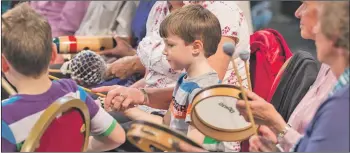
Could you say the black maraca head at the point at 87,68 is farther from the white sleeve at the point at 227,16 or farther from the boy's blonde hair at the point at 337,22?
the boy's blonde hair at the point at 337,22

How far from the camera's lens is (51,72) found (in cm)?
266

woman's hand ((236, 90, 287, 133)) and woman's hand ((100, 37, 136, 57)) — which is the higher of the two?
woman's hand ((236, 90, 287, 133))

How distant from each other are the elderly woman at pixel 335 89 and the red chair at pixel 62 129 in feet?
1.45

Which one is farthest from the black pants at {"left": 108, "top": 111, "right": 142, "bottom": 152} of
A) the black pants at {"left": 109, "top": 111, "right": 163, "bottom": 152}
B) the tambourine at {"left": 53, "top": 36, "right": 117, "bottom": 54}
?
the tambourine at {"left": 53, "top": 36, "right": 117, "bottom": 54}

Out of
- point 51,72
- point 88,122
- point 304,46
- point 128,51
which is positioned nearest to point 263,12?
point 304,46

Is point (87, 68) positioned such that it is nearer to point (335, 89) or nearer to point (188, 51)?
point (188, 51)

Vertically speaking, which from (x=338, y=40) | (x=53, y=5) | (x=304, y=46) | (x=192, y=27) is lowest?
(x=304, y=46)

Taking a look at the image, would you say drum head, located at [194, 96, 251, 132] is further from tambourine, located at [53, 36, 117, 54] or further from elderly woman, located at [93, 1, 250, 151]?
tambourine, located at [53, 36, 117, 54]

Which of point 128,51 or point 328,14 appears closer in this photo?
point 328,14

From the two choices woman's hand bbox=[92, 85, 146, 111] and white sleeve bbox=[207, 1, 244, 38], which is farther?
white sleeve bbox=[207, 1, 244, 38]

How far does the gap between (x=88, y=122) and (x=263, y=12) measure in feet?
10.6

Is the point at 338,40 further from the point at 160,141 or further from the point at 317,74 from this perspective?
the point at 317,74

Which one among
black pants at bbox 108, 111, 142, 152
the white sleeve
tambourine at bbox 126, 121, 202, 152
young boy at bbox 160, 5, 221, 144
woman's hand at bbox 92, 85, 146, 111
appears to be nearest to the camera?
tambourine at bbox 126, 121, 202, 152

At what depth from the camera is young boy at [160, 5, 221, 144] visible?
178cm
